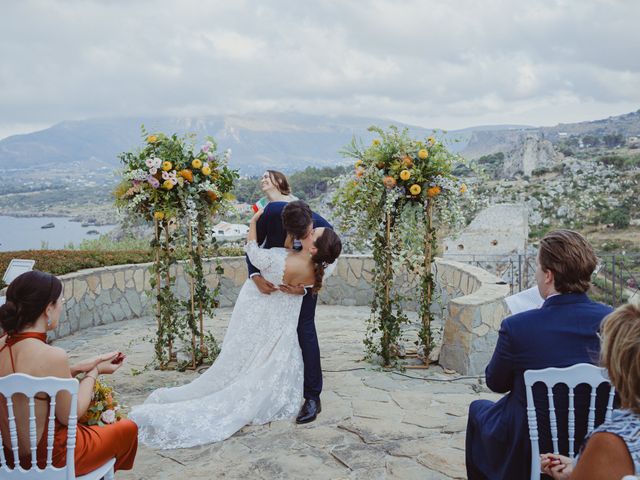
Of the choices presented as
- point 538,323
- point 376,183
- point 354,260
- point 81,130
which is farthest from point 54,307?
point 81,130

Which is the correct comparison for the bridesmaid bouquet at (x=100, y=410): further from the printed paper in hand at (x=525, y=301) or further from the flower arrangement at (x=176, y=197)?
the flower arrangement at (x=176, y=197)

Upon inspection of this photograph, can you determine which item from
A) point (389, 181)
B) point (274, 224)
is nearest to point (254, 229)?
point (274, 224)

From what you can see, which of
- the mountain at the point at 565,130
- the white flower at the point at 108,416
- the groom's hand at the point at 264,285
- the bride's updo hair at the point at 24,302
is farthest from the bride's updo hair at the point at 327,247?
the mountain at the point at 565,130

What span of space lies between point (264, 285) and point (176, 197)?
62.1 inches

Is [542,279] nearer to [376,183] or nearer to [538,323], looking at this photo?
[538,323]

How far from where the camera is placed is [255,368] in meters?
4.77

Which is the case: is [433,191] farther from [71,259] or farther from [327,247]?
[71,259]

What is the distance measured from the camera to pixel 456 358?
5.84 m

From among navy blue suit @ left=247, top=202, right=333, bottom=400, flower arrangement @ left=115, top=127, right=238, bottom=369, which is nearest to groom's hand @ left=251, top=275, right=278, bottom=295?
navy blue suit @ left=247, top=202, right=333, bottom=400

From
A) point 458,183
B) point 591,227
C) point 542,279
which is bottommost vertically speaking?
point 591,227

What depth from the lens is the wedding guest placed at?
8.65 feet

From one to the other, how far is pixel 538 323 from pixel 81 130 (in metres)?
154

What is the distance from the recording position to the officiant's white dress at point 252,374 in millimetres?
4516

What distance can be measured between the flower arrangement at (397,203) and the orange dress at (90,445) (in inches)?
130
